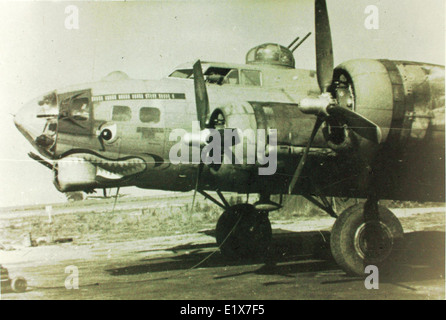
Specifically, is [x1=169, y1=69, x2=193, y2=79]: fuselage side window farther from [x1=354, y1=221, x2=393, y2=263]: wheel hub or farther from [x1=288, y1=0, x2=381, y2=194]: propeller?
[x1=354, y1=221, x2=393, y2=263]: wheel hub

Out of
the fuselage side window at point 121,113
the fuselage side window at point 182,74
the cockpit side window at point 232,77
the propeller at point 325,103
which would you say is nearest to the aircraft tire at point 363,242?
the propeller at point 325,103

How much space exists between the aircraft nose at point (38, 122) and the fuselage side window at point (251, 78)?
493 cm

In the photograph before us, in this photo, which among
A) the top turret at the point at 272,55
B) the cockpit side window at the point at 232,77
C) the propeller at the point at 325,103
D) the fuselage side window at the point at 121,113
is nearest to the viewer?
the propeller at the point at 325,103

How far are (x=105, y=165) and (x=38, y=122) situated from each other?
1803 mm

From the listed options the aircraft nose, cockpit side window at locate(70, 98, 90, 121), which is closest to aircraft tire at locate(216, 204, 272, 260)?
cockpit side window at locate(70, 98, 90, 121)

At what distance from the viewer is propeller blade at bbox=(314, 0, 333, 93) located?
9203mm

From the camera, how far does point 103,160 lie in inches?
427

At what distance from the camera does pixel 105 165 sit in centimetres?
1089

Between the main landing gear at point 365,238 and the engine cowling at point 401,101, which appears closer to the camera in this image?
the engine cowling at point 401,101

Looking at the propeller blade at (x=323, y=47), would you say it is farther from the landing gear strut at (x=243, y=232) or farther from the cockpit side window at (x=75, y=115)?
the cockpit side window at (x=75, y=115)

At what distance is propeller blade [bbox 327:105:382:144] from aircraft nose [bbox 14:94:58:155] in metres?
6.31

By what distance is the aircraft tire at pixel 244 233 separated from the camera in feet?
41.1

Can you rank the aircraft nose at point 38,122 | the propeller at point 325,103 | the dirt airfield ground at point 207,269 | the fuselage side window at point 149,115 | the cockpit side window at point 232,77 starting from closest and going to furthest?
the dirt airfield ground at point 207,269
the propeller at point 325,103
the aircraft nose at point 38,122
the fuselage side window at point 149,115
the cockpit side window at point 232,77
